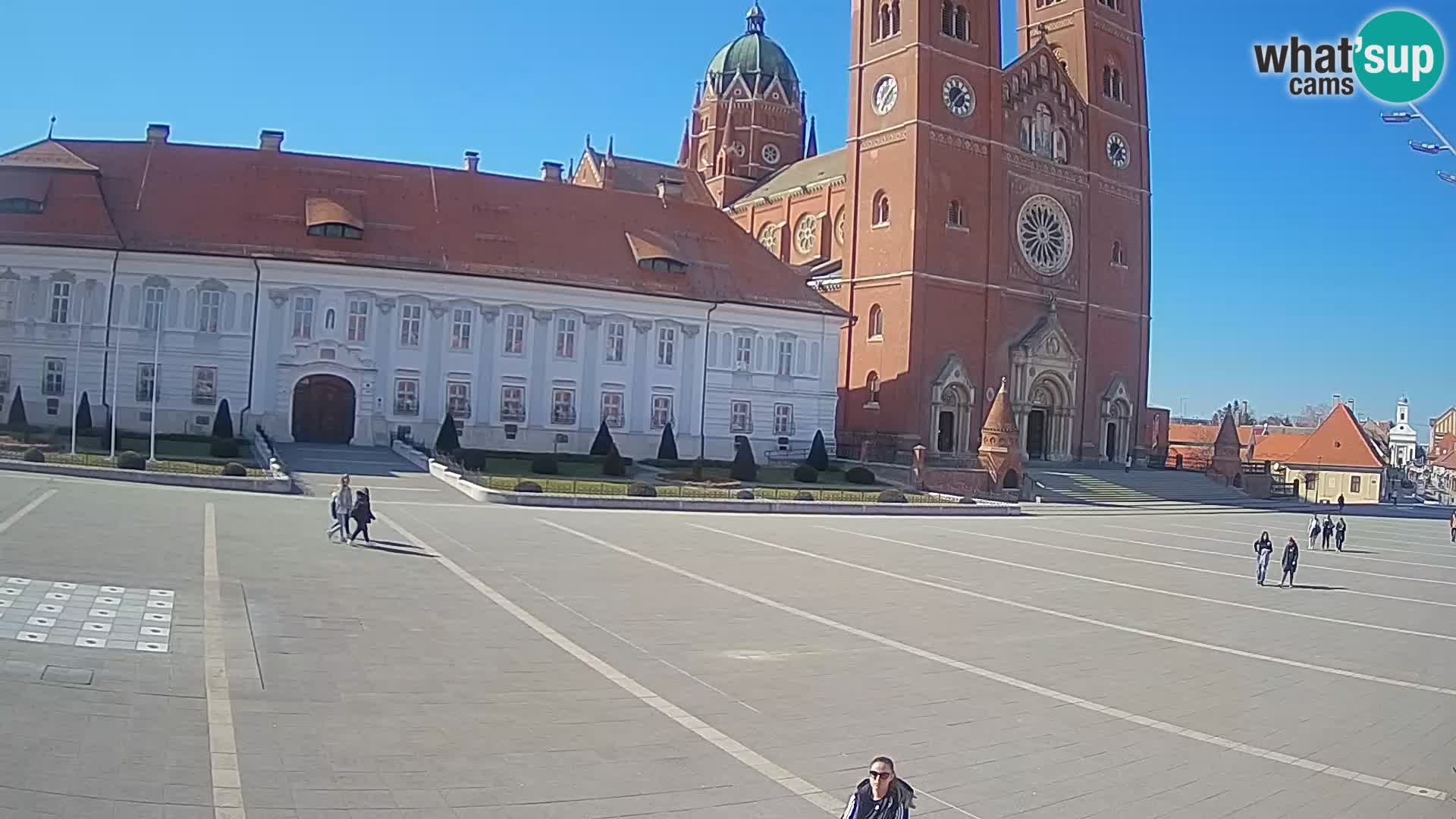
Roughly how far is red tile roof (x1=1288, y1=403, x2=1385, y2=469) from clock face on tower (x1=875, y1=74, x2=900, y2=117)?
50.9 m

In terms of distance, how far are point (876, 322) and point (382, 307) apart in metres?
24.7

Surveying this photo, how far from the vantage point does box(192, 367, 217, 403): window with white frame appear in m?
43.5

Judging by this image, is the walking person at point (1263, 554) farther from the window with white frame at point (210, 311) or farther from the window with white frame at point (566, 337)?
the window with white frame at point (210, 311)

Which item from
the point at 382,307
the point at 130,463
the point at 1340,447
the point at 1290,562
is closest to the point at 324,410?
the point at 382,307

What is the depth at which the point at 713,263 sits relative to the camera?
172 ft

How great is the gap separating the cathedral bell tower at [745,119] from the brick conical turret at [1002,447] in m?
42.2

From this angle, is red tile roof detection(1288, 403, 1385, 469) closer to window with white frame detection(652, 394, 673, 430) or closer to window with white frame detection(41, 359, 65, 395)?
window with white frame detection(652, 394, 673, 430)

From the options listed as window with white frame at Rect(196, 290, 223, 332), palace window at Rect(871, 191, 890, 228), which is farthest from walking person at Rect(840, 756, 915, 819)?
palace window at Rect(871, 191, 890, 228)

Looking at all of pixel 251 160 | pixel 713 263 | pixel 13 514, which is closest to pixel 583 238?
pixel 713 263

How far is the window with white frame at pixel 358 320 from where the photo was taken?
148 feet

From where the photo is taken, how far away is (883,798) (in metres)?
5.98

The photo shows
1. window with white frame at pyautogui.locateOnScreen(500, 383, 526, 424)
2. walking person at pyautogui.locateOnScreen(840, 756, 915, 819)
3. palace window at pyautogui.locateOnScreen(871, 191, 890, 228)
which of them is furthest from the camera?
palace window at pyautogui.locateOnScreen(871, 191, 890, 228)

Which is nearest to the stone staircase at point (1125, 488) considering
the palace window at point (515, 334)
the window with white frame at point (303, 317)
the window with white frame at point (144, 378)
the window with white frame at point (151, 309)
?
the palace window at point (515, 334)

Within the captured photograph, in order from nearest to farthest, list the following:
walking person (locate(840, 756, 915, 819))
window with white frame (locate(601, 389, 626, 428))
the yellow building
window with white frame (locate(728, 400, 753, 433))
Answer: walking person (locate(840, 756, 915, 819)) → window with white frame (locate(601, 389, 626, 428)) → window with white frame (locate(728, 400, 753, 433)) → the yellow building
